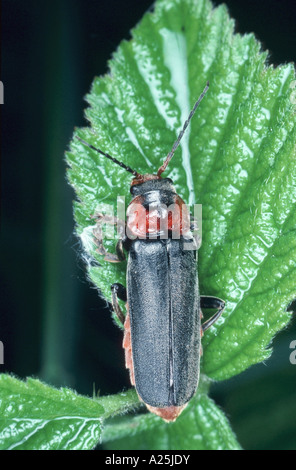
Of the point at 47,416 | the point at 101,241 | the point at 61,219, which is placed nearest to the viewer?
the point at 47,416

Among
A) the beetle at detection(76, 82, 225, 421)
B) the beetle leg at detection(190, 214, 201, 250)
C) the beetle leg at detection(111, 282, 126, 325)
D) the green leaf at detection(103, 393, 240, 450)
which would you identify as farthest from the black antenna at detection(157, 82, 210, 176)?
the green leaf at detection(103, 393, 240, 450)

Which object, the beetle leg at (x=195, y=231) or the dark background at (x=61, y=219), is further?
the dark background at (x=61, y=219)

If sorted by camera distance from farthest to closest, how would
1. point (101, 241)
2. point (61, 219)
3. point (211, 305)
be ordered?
point (61, 219) < point (101, 241) < point (211, 305)

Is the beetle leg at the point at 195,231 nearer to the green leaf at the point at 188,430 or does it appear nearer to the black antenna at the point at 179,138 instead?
the black antenna at the point at 179,138

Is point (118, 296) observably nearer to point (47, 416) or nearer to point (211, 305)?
point (211, 305)

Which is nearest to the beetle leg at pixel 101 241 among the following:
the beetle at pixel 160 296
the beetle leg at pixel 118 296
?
the beetle at pixel 160 296

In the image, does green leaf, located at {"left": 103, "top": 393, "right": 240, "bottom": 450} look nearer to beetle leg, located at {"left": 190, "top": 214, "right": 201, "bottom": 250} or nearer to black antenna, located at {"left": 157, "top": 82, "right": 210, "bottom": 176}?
beetle leg, located at {"left": 190, "top": 214, "right": 201, "bottom": 250}

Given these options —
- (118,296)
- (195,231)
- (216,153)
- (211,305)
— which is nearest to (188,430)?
(211,305)
